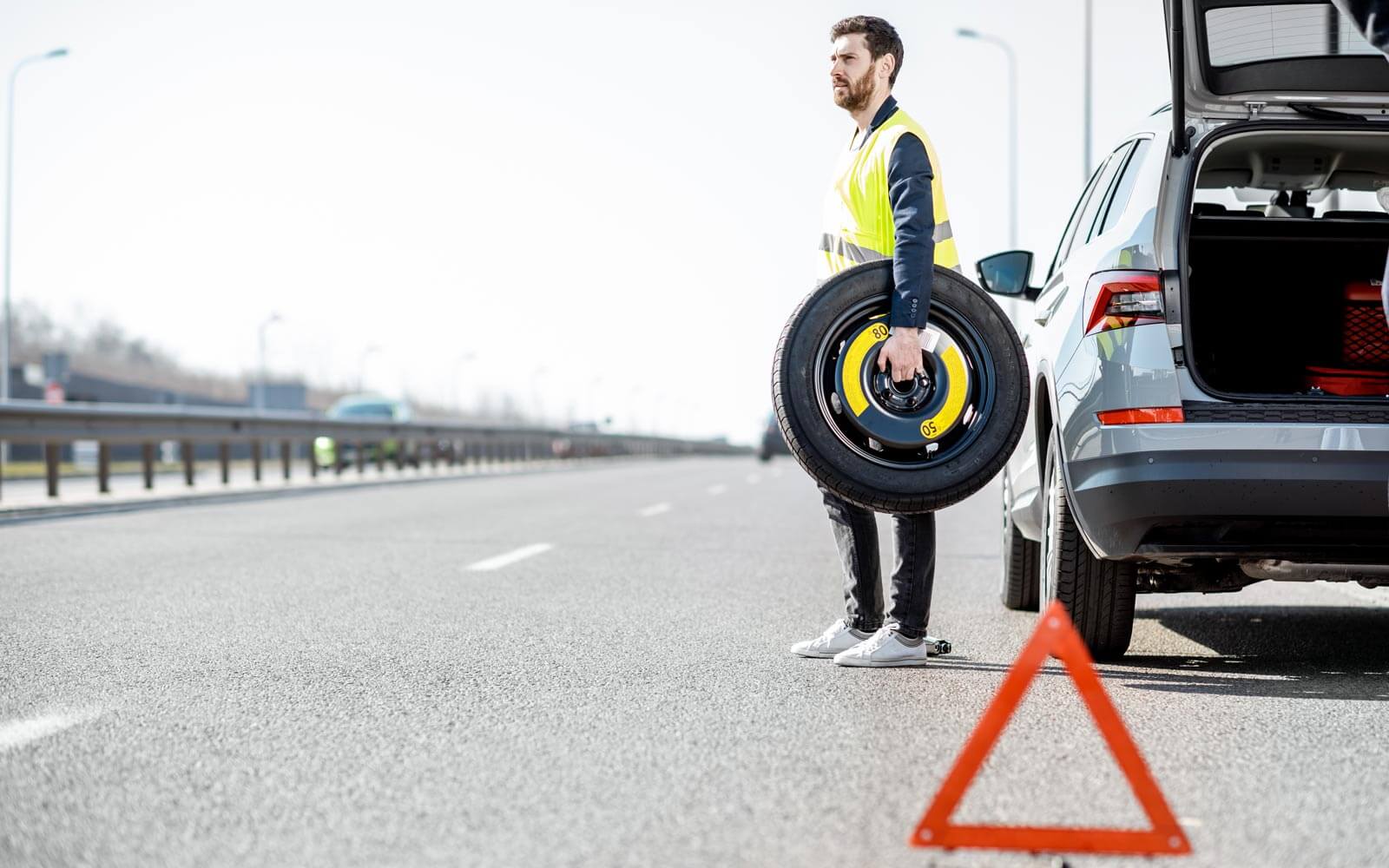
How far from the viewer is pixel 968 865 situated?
283 cm

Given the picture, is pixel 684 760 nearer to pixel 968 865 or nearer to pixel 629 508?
pixel 968 865

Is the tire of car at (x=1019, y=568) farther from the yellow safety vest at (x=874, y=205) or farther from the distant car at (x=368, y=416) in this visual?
the distant car at (x=368, y=416)

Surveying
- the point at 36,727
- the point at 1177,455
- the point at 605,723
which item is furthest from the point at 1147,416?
the point at 36,727

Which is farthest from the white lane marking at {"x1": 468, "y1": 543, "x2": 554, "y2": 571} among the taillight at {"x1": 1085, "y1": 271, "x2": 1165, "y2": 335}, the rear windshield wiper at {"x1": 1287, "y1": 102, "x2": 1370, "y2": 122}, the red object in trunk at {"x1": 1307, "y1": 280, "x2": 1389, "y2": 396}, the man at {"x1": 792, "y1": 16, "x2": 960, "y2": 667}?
the rear windshield wiper at {"x1": 1287, "y1": 102, "x2": 1370, "y2": 122}

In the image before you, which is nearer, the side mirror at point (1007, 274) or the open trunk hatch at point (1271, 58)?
the open trunk hatch at point (1271, 58)

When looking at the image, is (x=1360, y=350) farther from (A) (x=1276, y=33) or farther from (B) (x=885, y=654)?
(B) (x=885, y=654)

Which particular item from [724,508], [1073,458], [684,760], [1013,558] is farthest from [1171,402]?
[724,508]

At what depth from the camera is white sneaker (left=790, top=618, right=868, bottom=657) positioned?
213 inches

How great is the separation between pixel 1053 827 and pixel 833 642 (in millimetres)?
2454

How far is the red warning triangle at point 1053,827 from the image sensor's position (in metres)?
2.81

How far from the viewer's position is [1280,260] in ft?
19.9

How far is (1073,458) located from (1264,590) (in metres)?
4.19

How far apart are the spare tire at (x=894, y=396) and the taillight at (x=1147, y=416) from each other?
0.41 metres

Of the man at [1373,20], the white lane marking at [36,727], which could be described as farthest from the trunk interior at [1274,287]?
the white lane marking at [36,727]
